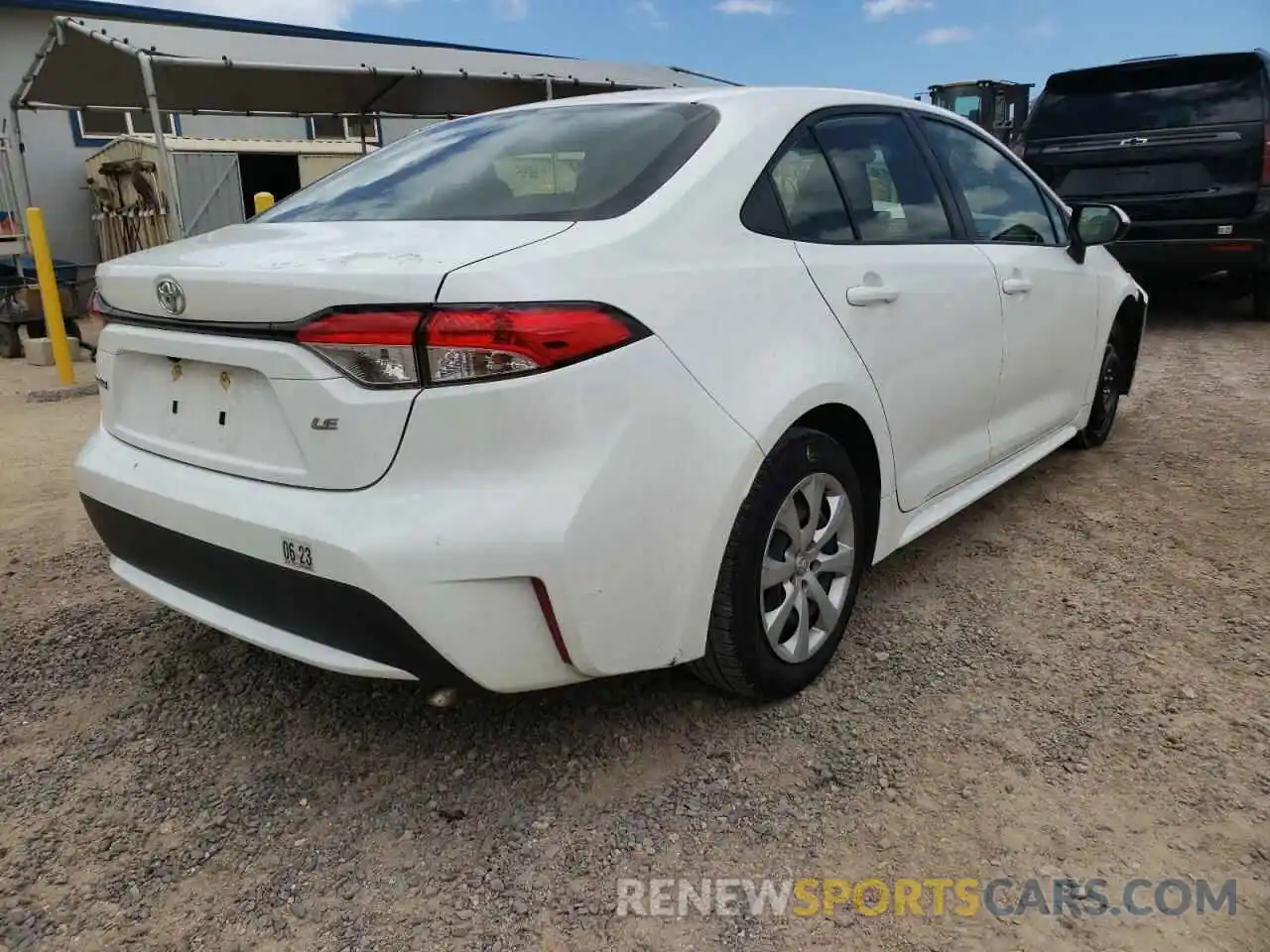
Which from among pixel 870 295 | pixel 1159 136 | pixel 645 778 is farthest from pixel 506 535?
pixel 1159 136

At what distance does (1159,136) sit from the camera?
7.44m

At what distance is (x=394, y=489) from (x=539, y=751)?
2.91 feet

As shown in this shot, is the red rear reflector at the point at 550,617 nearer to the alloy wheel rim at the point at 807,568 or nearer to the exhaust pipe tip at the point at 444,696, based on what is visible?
the exhaust pipe tip at the point at 444,696

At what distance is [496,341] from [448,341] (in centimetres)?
9

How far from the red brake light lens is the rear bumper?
89 mm

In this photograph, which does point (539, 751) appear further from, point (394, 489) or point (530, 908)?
point (394, 489)

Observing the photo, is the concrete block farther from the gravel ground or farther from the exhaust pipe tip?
the exhaust pipe tip

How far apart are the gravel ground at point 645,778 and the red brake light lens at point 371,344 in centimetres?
103

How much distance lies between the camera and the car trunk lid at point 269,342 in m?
1.91

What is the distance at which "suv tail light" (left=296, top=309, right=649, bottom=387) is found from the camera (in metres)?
1.85

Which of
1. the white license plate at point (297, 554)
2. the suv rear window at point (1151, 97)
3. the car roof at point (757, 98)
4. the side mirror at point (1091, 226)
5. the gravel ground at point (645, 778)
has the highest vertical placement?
the suv rear window at point (1151, 97)

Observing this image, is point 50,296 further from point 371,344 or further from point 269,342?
point 371,344

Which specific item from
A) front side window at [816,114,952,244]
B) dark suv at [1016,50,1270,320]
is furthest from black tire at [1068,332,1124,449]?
dark suv at [1016,50,1270,320]

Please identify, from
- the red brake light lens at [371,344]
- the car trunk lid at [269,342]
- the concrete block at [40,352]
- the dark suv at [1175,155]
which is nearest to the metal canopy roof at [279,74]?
the concrete block at [40,352]
